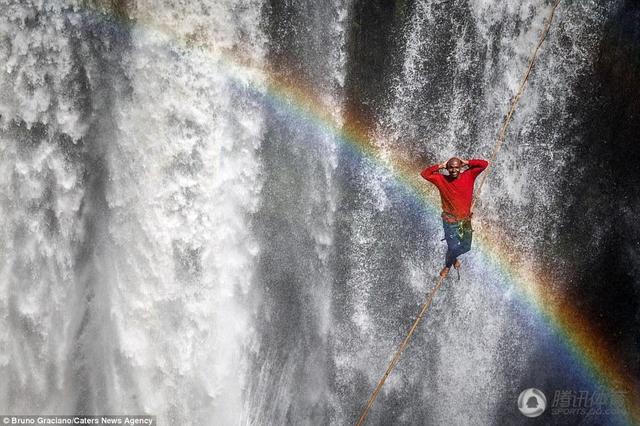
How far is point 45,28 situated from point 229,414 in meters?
4.13

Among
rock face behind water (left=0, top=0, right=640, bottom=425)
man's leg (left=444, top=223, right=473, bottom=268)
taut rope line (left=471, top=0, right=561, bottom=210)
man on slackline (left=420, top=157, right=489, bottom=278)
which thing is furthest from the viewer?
taut rope line (left=471, top=0, right=561, bottom=210)

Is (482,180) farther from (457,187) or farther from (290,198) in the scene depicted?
(290,198)

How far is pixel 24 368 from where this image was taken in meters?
5.95

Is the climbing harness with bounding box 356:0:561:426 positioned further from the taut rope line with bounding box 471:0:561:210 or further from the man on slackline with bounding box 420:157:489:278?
the man on slackline with bounding box 420:157:489:278

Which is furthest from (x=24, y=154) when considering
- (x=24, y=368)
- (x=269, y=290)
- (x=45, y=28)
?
(x=269, y=290)

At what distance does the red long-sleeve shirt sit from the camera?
493cm

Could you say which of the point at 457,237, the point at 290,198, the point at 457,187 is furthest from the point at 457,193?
the point at 290,198

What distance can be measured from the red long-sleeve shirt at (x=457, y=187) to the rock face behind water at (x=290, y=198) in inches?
41.8

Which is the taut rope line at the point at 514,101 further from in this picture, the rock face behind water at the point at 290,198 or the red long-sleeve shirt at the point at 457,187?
the red long-sleeve shirt at the point at 457,187

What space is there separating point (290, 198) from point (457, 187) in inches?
69.0

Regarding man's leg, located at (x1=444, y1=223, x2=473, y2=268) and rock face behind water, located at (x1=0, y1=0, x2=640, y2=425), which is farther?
rock face behind water, located at (x1=0, y1=0, x2=640, y2=425)

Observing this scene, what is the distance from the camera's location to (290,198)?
598 centimetres

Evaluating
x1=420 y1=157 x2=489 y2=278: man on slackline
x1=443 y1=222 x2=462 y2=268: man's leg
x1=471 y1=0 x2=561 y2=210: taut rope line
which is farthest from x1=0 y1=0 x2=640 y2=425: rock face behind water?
x1=420 y1=157 x2=489 y2=278: man on slackline

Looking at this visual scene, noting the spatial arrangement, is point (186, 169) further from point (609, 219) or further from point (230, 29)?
point (609, 219)
